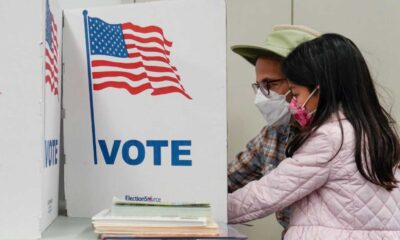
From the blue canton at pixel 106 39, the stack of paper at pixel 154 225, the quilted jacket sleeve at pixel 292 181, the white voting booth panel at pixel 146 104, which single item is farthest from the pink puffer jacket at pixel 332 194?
the blue canton at pixel 106 39

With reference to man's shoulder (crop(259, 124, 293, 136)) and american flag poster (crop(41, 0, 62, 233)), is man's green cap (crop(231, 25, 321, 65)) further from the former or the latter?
american flag poster (crop(41, 0, 62, 233))

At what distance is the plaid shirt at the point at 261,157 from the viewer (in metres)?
1.15

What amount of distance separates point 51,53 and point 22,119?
18 centimetres

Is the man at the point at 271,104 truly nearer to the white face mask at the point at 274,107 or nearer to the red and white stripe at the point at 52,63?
the white face mask at the point at 274,107

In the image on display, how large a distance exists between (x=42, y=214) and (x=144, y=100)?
0.31 meters

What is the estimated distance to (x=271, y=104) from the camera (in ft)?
3.51

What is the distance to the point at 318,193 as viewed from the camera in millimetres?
924

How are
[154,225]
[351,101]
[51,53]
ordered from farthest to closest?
[351,101] → [51,53] → [154,225]

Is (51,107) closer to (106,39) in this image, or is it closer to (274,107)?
(106,39)

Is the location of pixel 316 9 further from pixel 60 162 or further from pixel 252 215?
pixel 60 162

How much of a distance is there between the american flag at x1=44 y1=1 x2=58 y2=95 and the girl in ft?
1.66

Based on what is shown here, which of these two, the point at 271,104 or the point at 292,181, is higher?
the point at 271,104

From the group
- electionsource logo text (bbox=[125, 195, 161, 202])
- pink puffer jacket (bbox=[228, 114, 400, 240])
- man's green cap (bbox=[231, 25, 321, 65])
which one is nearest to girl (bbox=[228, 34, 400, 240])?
pink puffer jacket (bbox=[228, 114, 400, 240])

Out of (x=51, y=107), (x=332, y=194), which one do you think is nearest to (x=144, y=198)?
(x=51, y=107)
